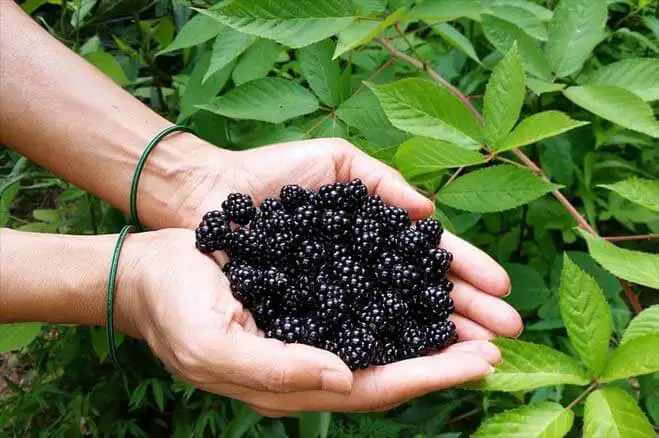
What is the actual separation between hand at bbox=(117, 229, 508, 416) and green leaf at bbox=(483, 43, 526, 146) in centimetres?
48

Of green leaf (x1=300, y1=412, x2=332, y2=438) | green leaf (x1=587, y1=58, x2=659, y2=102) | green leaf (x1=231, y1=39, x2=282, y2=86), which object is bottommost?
green leaf (x1=300, y1=412, x2=332, y2=438)

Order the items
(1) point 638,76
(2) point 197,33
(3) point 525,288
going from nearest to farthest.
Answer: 1. (1) point 638,76
2. (2) point 197,33
3. (3) point 525,288

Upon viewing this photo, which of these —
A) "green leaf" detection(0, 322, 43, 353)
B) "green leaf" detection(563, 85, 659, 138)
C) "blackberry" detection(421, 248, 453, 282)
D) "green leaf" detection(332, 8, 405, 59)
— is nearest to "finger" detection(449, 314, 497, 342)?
Result: "blackberry" detection(421, 248, 453, 282)

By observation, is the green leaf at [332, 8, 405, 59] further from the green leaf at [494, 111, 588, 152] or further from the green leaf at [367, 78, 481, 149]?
the green leaf at [494, 111, 588, 152]

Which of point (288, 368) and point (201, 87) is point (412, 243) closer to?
point (288, 368)

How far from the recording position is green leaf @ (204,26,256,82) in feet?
5.40

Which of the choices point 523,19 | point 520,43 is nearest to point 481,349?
point 520,43

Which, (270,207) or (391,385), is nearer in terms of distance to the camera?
(391,385)

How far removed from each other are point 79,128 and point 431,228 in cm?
106

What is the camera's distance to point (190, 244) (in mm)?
1666

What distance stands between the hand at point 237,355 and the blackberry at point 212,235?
0.03 metres

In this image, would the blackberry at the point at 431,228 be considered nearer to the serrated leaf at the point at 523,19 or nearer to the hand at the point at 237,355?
the hand at the point at 237,355

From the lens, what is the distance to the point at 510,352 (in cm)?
131

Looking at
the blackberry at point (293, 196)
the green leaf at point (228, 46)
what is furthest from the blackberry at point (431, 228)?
the green leaf at point (228, 46)
